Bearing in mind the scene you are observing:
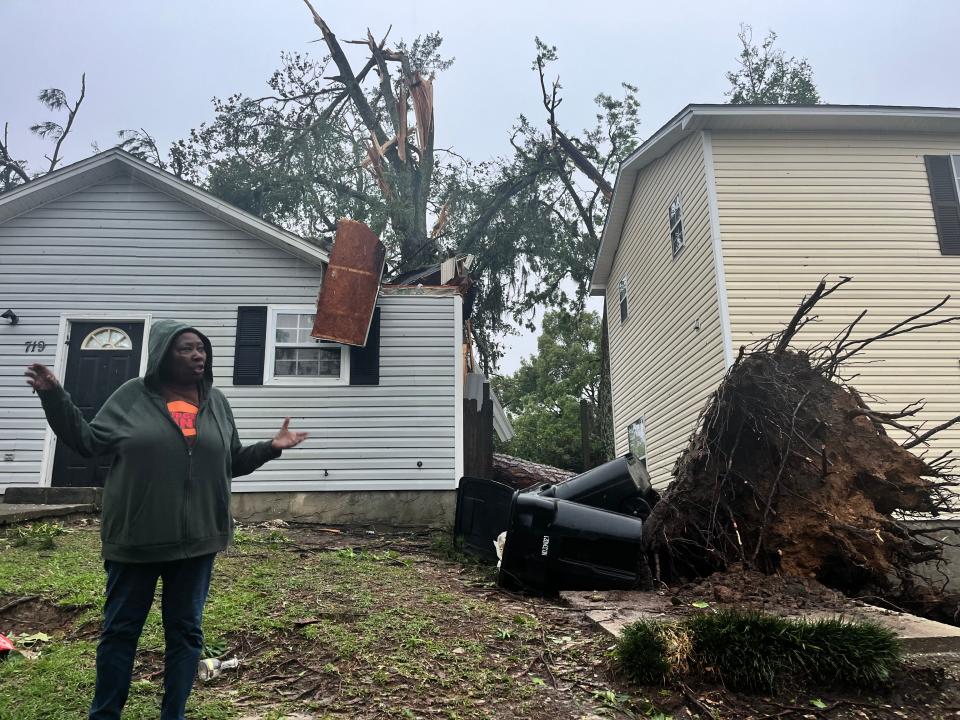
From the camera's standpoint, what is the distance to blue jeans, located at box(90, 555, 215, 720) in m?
2.68

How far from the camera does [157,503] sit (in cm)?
279

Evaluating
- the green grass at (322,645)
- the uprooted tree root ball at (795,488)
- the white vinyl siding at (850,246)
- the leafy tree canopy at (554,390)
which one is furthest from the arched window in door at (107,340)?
the leafy tree canopy at (554,390)

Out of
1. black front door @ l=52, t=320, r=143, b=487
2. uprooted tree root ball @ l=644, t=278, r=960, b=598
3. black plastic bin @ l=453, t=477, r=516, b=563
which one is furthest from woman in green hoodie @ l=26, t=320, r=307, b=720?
black front door @ l=52, t=320, r=143, b=487

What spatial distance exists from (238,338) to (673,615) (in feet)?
24.4

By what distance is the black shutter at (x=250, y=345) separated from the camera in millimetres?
9977

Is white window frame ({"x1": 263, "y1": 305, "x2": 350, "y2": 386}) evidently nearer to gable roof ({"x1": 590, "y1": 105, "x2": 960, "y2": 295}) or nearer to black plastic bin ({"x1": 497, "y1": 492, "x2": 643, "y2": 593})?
black plastic bin ({"x1": 497, "y1": 492, "x2": 643, "y2": 593})

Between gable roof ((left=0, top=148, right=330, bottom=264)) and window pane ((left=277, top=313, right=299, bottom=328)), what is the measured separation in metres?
0.83

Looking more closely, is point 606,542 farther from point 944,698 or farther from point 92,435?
point 92,435

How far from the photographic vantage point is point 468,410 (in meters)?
10.9

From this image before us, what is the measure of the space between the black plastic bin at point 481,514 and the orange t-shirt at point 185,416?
3.97m

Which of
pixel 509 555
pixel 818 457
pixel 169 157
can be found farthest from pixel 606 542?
pixel 169 157

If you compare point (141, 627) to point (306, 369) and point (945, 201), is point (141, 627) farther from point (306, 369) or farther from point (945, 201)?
point (945, 201)

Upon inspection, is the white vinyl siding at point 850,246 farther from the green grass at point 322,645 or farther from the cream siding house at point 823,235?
the green grass at point 322,645

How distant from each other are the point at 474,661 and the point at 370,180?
19.3m
